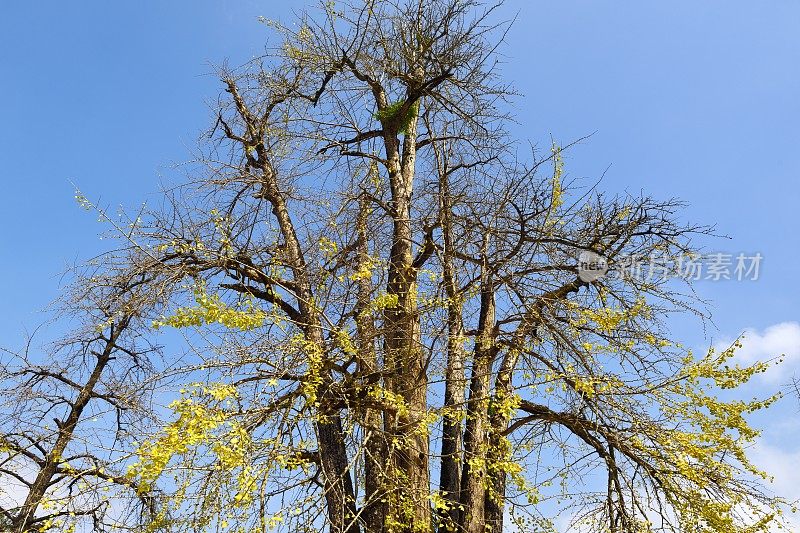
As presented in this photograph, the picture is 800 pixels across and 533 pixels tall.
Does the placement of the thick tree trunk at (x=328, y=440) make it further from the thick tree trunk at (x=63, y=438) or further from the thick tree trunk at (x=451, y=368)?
the thick tree trunk at (x=63, y=438)

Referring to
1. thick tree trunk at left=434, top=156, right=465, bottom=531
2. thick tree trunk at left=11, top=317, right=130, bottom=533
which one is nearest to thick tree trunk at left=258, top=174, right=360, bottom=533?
thick tree trunk at left=434, top=156, right=465, bottom=531

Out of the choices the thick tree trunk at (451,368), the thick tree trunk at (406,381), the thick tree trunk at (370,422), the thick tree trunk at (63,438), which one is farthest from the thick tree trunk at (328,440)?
the thick tree trunk at (63,438)

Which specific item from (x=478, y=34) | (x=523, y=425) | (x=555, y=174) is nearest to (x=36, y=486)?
(x=523, y=425)

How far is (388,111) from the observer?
789cm

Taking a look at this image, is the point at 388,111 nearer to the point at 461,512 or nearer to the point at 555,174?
the point at 555,174

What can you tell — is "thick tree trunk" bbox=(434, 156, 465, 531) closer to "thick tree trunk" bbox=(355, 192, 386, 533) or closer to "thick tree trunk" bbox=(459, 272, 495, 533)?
"thick tree trunk" bbox=(459, 272, 495, 533)

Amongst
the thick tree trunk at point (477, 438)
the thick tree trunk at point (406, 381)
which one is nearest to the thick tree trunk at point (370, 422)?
the thick tree trunk at point (406, 381)

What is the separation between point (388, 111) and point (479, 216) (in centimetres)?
221

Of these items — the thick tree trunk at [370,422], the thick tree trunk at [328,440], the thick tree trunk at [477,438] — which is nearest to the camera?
the thick tree trunk at [328,440]

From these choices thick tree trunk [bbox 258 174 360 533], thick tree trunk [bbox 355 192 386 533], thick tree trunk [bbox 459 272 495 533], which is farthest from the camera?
thick tree trunk [bbox 459 272 495 533]

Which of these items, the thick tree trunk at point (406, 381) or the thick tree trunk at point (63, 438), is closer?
the thick tree trunk at point (406, 381)

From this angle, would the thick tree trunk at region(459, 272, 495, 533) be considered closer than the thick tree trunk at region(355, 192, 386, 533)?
No

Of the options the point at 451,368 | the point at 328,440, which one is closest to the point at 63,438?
the point at 328,440

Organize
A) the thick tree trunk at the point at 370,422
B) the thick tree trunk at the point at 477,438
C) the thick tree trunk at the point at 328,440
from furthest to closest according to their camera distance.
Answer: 1. the thick tree trunk at the point at 477,438
2. the thick tree trunk at the point at 370,422
3. the thick tree trunk at the point at 328,440
